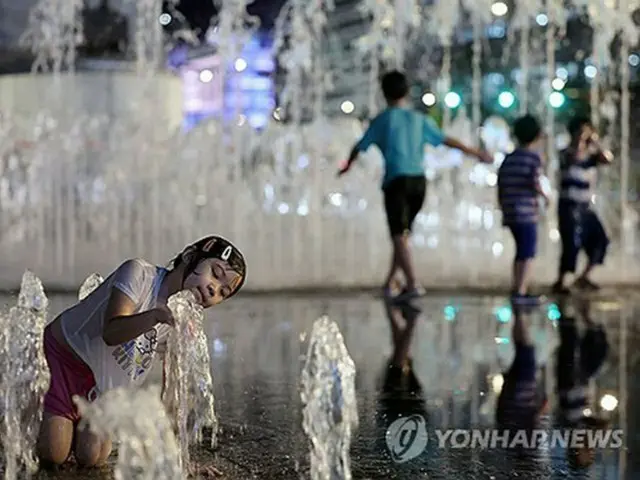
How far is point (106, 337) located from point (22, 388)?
12.8 inches

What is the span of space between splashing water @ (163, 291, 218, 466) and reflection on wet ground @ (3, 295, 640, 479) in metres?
0.09

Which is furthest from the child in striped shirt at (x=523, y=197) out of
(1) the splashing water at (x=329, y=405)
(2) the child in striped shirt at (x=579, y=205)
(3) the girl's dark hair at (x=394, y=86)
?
(1) the splashing water at (x=329, y=405)

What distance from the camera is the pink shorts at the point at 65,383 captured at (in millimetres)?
3402

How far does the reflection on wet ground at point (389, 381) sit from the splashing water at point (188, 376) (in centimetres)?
9

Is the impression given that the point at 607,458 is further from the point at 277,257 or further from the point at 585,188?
the point at 277,257

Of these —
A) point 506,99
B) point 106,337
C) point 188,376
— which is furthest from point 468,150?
point 506,99

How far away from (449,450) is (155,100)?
11.7 metres

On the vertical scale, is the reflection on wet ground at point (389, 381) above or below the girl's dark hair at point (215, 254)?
below

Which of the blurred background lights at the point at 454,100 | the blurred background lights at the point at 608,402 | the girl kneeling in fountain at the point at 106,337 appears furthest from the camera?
the blurred background lights at the point at 454,100

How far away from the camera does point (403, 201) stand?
330 inches

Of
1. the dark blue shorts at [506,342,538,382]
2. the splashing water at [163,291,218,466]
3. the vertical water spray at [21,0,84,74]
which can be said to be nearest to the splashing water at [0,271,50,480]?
the splashing water at [163,291,218,466]

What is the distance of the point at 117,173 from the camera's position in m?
12.8

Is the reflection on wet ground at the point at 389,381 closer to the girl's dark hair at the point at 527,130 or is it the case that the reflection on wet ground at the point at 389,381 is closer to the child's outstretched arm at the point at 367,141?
the child's outstretched arm at the point at 367,141

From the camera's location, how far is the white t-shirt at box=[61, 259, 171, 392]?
10.9ft
